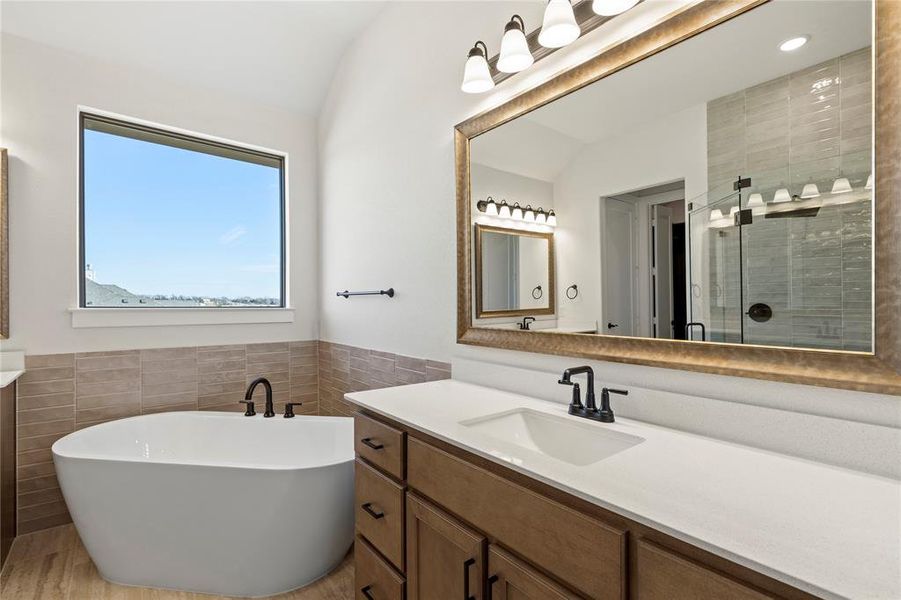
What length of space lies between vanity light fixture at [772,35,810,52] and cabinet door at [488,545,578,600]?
51.8 inches

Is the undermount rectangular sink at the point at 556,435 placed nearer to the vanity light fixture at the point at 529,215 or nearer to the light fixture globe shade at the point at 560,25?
the vanity light fixture at the point at 529,215

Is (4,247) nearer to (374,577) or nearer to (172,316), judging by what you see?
(172,316)

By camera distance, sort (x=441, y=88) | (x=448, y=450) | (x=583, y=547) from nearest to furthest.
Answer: (x=583, y=547)
(x=448, y=450)
(x=441, y=88)

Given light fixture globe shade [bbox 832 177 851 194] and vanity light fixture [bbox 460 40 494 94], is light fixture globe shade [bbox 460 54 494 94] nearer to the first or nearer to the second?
vanity light fixture [bbox 460 40 494 94]

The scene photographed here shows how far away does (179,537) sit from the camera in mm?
1889

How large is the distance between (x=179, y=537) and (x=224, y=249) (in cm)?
191

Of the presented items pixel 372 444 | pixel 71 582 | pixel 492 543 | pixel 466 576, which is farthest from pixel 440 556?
pixel 71 582

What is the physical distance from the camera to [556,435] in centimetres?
136

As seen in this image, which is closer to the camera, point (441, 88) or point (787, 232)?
point (787, 232)

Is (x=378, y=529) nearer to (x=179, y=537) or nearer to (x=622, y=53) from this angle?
(x=179, y=537)

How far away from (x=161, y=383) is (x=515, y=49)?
2.78m

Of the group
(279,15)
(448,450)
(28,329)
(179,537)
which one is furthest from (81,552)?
(279,15)

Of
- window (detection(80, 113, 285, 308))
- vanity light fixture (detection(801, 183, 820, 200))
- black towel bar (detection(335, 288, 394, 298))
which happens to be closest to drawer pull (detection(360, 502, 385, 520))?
black towel bar (detection(335, 288, 394, 298))

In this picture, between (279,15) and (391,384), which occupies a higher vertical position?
(279,15)
